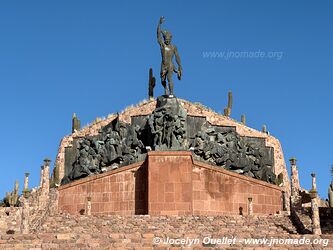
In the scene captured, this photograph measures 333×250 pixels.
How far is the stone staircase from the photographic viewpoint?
17.0 metres

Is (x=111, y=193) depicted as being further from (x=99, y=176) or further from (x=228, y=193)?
(x=228, y=193)

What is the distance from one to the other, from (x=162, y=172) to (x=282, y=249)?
11.2 meters

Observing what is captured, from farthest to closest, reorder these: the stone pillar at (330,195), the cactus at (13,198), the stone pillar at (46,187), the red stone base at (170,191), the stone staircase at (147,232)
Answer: the cactus at (13,198) < the stone pillar at (330,195) < the stone pillar at (46,187) < the red stone base at (170,191) < the stone staircase at (147,232)

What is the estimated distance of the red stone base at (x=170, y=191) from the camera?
27.0 meters

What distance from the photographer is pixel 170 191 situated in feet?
88.5

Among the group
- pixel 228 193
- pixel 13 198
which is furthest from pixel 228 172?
pixel 13 198

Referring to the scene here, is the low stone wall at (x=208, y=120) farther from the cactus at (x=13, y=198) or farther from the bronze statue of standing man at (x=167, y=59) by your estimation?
the bronze statue of standing man at (x=167, y=59)

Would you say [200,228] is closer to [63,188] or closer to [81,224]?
[81,224]

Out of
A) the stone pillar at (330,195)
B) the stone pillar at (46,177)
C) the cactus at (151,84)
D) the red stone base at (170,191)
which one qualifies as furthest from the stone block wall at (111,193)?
the cactus at (151,84)

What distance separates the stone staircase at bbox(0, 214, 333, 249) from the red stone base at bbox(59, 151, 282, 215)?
4567 mm

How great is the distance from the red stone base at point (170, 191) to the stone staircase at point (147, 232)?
457cm

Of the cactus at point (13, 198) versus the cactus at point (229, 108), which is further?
the cactus at point (229, 108)

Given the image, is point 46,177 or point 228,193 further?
point 46,177

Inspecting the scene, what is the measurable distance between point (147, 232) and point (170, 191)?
26.5 feet
